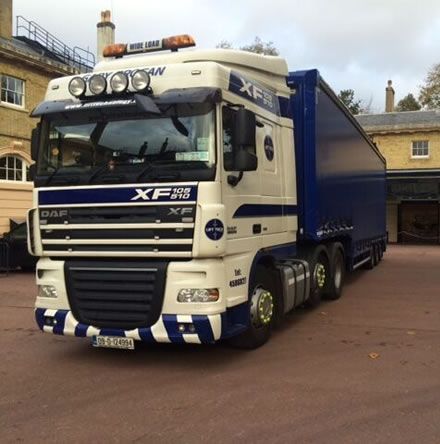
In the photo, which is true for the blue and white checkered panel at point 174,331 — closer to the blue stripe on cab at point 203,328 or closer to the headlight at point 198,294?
the blue stripe on cab at point 203,328

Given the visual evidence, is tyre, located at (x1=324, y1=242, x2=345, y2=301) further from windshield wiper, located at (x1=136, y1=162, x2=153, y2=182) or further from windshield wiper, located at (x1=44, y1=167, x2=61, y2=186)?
windshield wiper, located at (x1=44, y1=167, x2=61, y2=186)

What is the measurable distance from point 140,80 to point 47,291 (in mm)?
2582

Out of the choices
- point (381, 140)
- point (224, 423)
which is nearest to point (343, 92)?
point (381, 140)

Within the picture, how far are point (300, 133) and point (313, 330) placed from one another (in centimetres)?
286

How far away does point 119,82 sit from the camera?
6.22 m

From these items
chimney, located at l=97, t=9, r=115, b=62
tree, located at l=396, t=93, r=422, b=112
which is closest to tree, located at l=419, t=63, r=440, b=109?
tree, located at l=396, t=93, r=422, b=112

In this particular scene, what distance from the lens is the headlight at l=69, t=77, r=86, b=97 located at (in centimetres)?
642

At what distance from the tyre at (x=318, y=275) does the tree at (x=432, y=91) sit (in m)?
46.0

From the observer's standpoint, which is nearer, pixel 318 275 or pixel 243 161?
pixel 243 161

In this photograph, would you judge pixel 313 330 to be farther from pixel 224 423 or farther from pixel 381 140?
pixel 381 140

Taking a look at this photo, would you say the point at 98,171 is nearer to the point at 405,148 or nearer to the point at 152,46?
the point at 152,46

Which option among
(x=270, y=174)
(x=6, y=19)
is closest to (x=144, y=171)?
(x=270, y=174)

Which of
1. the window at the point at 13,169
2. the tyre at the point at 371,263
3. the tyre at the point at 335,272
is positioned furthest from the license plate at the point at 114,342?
the window at the point at 13,169

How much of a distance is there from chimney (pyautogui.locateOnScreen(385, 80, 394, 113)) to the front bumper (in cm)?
4060
